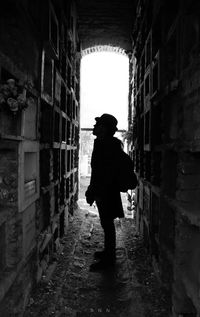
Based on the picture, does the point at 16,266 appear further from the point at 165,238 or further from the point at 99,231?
the point at 99,231

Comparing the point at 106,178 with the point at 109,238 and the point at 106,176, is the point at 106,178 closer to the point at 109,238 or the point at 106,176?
the point at 106,176

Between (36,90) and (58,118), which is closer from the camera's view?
(36,90)

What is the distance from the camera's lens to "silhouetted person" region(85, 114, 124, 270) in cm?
343

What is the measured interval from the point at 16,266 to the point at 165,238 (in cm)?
129

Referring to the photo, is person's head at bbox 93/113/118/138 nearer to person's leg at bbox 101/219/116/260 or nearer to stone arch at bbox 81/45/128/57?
person's leg at bbox 101/219/116/260

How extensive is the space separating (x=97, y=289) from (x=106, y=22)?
544cm

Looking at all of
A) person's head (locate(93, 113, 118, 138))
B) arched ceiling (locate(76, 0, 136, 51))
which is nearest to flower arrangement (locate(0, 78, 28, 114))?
person's head (locate(93, 113, 118, 138))

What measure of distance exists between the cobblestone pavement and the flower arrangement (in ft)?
4.93

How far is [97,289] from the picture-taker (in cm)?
296

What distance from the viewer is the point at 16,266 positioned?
2.18m

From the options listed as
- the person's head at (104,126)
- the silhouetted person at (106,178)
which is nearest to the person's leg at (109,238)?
the silhouetted person at (106,178)

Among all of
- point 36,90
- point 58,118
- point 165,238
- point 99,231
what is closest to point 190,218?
point 165,238

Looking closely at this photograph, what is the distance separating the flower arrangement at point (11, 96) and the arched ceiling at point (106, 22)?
474cm

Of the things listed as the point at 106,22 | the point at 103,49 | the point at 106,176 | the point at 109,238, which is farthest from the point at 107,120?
the point at 103,49
